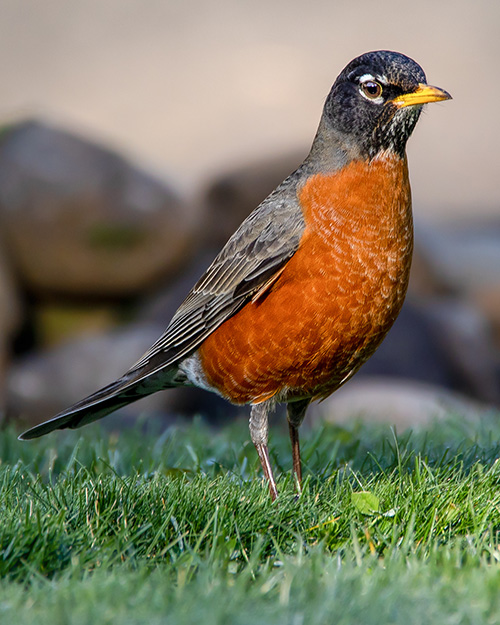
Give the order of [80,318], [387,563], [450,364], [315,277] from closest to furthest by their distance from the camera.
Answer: [387,563] → [315,277] → [450,364] → [80,318]

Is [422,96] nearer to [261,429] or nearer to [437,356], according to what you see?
[261,429]

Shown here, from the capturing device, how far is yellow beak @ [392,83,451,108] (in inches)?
134

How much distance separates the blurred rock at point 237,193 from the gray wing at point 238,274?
7.19 m

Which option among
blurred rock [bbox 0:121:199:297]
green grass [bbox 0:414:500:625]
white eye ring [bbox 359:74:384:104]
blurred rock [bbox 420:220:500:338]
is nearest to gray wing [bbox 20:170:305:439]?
green grass [bbox 0:414:500:625]

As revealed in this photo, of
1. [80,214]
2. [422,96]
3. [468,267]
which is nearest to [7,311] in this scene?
[80,214]

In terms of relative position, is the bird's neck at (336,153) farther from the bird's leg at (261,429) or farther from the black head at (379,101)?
the bird's leg at (261,429)

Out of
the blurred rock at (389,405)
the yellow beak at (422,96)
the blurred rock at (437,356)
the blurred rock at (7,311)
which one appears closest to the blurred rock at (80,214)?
the blurred rock at (7,311)

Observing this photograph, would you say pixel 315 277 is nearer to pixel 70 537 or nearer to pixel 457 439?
pixel 70 537

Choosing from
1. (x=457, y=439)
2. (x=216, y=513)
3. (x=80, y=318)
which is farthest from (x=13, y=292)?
(x=216, y=513)

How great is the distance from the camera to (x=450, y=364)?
10.2 metres

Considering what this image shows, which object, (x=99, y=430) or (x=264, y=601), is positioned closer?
(x=264, y=601)

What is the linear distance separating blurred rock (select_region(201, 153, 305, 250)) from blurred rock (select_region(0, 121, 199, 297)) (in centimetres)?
99

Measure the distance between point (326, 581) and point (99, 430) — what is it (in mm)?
3338

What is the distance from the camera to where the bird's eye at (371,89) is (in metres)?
3.59
